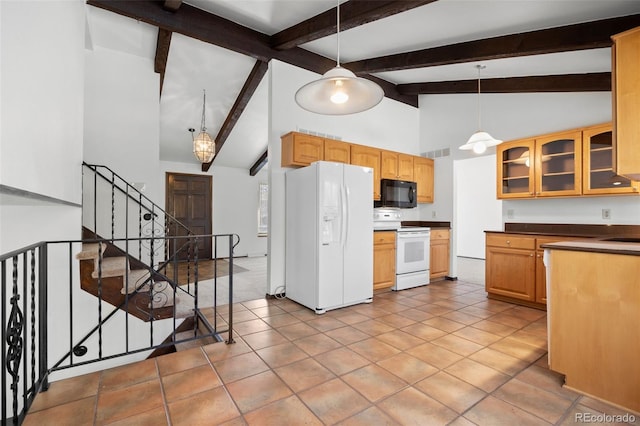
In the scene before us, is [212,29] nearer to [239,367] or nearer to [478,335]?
[239,367]

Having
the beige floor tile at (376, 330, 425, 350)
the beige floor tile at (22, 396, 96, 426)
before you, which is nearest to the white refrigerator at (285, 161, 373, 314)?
the beige floor tile at (376, 330, 425, 350)

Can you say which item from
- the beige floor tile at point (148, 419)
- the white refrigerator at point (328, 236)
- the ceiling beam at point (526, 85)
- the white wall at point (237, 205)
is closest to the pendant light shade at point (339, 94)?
the white refrigerator at point (328, 236)

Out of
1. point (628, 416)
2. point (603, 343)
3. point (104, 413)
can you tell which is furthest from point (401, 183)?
point (104, 413)

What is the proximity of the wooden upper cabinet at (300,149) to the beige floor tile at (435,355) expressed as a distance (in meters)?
2.51

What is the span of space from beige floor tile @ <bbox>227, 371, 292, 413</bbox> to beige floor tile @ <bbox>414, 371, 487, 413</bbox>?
91cm

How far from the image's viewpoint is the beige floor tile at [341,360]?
218 centimetres

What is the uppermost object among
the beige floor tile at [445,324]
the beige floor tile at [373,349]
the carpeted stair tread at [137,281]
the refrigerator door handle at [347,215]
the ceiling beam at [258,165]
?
the ceiling beam at [258,165]

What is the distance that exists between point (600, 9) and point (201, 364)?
4.46m

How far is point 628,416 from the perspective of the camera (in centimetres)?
170

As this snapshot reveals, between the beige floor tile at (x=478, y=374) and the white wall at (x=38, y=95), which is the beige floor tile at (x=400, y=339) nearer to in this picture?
the beige floor tile at (x=478, y=374)

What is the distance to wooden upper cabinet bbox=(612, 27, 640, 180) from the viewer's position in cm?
206

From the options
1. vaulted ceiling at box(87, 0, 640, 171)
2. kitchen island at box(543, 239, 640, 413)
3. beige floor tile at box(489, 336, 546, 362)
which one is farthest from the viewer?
vaulted ceiling at box(87, 0, 640, 171)

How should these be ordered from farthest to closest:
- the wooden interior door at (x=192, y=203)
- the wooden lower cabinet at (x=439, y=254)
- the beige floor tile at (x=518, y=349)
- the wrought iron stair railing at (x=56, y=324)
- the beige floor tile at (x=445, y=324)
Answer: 1. the wooden interior door at (x=192, y=203)
2. the wooden lower cabinet at (x=439, y=254)
3. the beige floor tile at (x=445, y=324)
4. the beige floor tile at (x=518, y=349)
5. the wrought iron stair railing at (x=56, y=324)

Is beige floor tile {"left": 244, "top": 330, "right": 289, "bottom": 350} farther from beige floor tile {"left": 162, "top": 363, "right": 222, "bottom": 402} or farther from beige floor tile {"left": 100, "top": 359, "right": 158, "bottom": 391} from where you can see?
beige floor tile {"left": 100, "top": 359, "right": 158, "bottom": 391}
